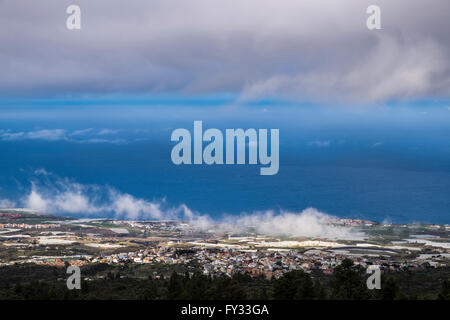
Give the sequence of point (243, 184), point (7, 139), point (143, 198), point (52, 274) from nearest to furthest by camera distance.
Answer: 1. point (52, 274)
2. point (143, 198)
3. point (243, 184)
4. point (7, 139)

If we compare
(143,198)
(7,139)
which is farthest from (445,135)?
(7,139)

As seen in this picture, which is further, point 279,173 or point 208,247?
point 279,173

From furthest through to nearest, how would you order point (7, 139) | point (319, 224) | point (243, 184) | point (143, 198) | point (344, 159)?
point (7, 139)
point (344, 159)
point (243, 184)
point (143, 198)
point (319, 224)

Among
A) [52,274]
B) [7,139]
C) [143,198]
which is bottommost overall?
[52,274]

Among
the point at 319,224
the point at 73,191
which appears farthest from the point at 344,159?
the point at 319,224

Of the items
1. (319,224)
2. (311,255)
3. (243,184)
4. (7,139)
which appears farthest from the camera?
(7,139)

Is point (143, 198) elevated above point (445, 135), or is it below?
below
